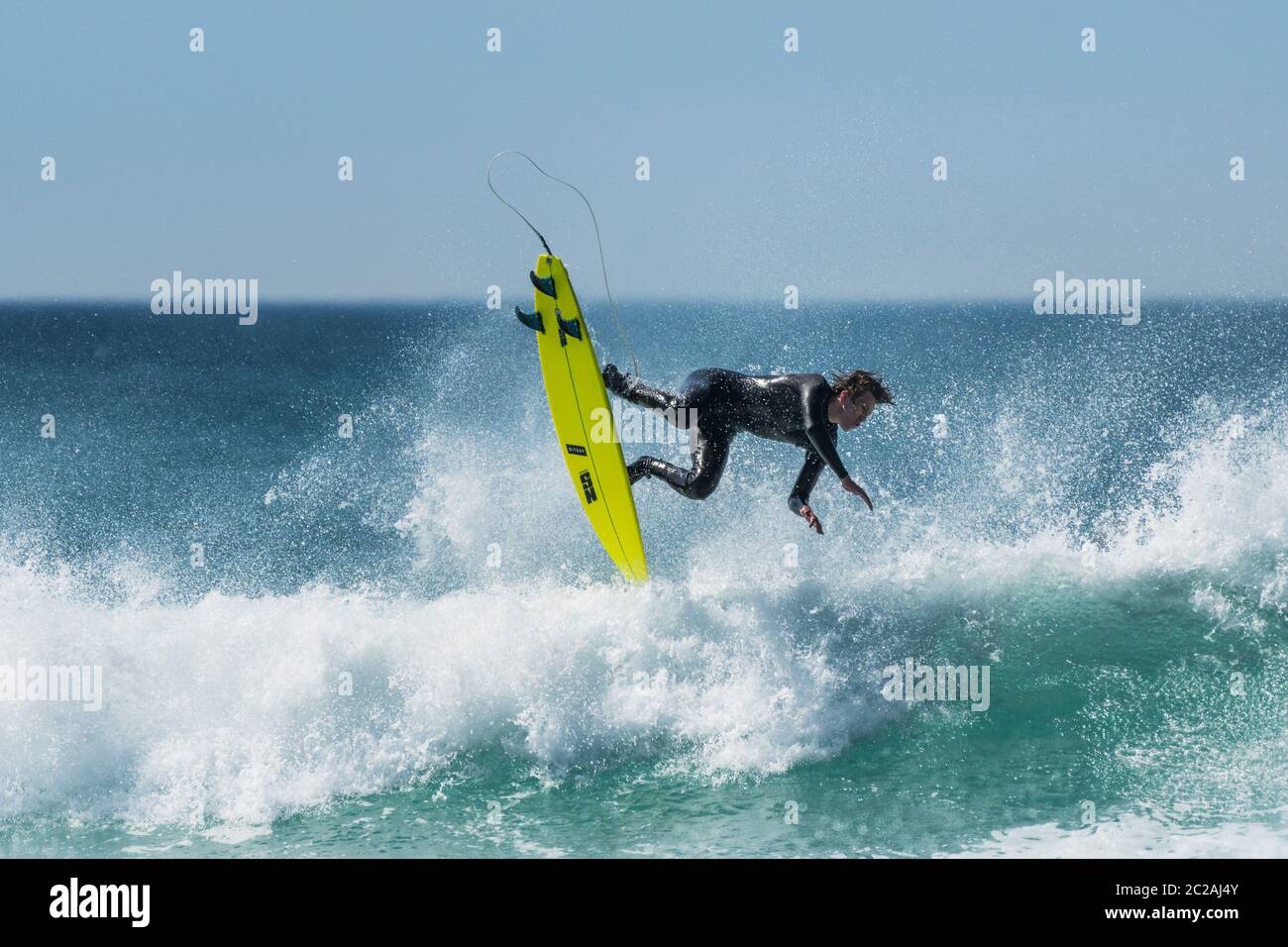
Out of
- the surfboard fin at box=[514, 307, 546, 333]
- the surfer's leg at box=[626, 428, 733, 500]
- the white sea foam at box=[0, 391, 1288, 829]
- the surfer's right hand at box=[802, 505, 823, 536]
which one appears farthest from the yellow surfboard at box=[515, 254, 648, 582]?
the surfer's right hand at box=[802, 505, 823, 536]

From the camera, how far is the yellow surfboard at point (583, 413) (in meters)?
7.66

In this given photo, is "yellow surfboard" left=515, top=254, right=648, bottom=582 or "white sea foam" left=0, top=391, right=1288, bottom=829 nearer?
"white sea foam" left=0, top=391, right=1288, bottom=829

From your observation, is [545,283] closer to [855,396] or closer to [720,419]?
[720,419]

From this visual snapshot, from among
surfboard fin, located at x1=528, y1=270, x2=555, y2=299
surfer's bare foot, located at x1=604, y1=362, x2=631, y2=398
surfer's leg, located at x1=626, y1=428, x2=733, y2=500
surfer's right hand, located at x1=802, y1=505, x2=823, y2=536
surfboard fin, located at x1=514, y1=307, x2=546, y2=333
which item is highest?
surfboard fin, located at x1=528, y1=270, x2=555, y2=299

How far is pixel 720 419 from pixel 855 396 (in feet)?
3.07

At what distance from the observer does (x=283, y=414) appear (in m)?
26.4

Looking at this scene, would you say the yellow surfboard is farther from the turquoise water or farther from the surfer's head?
the surfer's head

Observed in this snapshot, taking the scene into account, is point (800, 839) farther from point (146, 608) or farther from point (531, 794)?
point (146, 608)

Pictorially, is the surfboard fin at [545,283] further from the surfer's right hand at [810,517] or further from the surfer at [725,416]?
the surfer's right hand at [810,517]

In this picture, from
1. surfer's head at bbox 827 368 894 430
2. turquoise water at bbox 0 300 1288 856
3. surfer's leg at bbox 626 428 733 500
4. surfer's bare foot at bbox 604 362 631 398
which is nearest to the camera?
turquoise water at bbox 0 300 1288 856

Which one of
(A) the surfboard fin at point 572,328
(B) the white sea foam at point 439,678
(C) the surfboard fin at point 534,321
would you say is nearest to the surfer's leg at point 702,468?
(B) the white sea foam at point 439,678

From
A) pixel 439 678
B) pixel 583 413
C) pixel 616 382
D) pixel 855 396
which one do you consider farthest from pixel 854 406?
pixel 439 678

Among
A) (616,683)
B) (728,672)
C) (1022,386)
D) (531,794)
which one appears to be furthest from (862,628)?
(1022,386)

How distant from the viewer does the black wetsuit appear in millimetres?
7312
